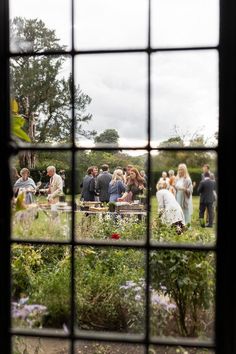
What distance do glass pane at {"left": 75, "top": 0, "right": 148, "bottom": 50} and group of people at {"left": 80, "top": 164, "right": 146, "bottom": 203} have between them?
673mm

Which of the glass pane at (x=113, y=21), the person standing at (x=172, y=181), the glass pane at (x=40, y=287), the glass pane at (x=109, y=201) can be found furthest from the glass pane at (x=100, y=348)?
the glass pane at (x=113, y=21)

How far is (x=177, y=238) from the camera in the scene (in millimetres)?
1915

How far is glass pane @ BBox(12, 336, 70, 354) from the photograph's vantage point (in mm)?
1600

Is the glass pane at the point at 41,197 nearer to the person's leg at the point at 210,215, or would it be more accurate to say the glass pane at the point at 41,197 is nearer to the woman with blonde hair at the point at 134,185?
the woman with blonde hair at the point at 134,185

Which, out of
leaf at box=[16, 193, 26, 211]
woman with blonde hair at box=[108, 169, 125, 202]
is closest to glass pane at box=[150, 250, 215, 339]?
leaf at box=[16, 193, 26, 211]

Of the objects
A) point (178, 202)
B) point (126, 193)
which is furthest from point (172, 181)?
point (126, 193)

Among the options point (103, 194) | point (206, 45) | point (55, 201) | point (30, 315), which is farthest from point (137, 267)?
point (206, 45)

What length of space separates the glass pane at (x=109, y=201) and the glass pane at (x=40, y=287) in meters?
0.22

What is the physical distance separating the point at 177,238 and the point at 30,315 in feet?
2.36

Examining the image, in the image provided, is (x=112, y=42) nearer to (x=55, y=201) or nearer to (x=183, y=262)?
(x=55, y=201)

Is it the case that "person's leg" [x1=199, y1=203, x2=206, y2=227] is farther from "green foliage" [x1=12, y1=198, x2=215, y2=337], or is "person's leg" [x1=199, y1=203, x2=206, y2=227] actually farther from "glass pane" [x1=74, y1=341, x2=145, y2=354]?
"glass pane" [x1=74, y1=341, x2=145, y2=354]

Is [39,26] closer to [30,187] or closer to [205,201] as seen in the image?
[30,187]

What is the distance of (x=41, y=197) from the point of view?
1763 mm

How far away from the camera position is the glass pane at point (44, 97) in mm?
1803
